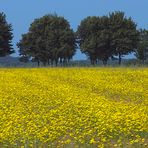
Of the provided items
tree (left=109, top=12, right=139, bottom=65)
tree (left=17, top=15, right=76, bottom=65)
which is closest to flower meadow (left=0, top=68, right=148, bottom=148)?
tree (left=109, top=12, right=139, bottom=65)

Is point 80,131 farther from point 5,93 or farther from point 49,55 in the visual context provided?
point 49,55

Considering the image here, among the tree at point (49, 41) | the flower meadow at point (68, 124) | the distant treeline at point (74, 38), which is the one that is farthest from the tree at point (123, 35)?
the flower meadow at point (68, 124)

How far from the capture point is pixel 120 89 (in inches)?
836

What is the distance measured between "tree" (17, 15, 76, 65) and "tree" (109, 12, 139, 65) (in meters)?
6.49

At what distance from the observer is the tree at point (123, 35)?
68.0 m

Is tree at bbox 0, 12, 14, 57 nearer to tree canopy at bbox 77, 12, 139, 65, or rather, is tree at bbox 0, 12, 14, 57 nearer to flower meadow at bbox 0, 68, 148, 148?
tree canopy at bbox 77, 12, 139, 65

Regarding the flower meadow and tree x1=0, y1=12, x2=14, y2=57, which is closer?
the flower meadow

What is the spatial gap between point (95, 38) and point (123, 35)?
4046 mm

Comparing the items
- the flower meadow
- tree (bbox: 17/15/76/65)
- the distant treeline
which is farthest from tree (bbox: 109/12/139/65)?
the flower meadow

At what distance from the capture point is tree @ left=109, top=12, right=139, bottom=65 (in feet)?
223

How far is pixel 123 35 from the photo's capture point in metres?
69.4

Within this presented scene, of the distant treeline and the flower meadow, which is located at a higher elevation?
the distant treeline

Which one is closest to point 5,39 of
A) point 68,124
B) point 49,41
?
point 49,41

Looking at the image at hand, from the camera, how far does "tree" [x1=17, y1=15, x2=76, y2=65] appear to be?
70.7 m
